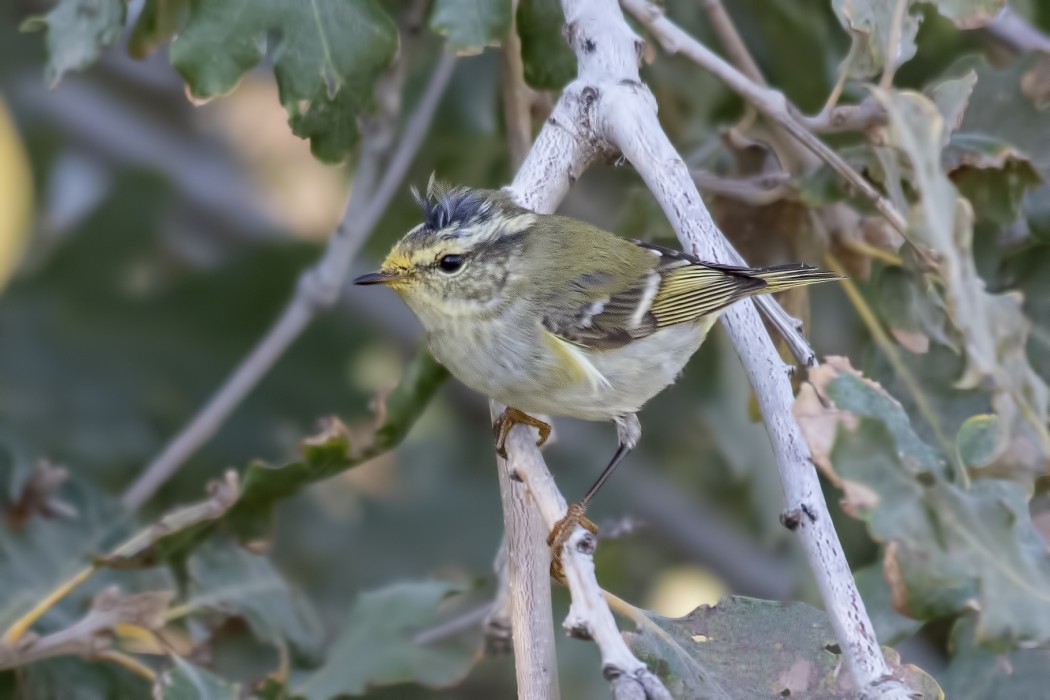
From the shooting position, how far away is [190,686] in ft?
6.27

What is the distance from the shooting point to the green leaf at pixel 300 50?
1.92 metres

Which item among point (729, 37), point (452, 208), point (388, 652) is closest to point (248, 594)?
point (388, 652)

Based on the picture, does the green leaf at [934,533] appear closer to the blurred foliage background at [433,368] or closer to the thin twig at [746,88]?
the blurred foliage background at [433,368]

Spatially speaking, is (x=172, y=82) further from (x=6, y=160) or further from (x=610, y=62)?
(x=610, y=62)

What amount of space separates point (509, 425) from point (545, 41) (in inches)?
27.5

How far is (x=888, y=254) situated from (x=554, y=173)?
2.37 ft

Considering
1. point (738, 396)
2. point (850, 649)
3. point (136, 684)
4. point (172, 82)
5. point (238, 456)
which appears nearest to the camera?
point (850, 649)

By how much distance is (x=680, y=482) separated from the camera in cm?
385

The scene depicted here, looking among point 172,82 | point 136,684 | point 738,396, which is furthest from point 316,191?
point 136,684

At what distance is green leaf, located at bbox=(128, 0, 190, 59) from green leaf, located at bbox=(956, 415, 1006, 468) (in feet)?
4.93

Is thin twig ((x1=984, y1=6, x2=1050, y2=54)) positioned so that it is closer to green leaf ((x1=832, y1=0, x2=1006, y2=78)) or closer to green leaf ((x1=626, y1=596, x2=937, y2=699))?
green leaf ((x1=832, y1=0, x2=1006, y2=78))

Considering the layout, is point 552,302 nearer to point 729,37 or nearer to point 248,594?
point 729,37

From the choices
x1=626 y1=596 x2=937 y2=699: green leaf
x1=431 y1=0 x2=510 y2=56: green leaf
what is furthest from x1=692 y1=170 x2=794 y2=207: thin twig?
x1=626 y1=596 x2=937 y2=699: green leaf

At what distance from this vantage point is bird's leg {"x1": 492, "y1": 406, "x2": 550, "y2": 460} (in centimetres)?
197
